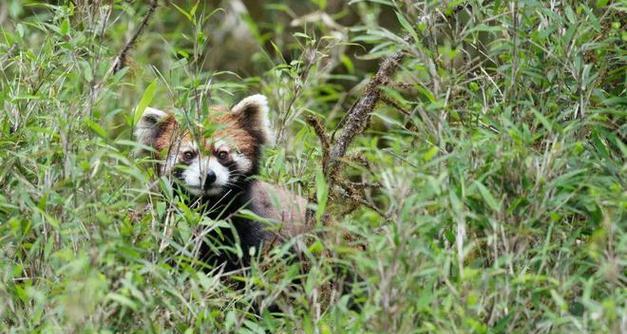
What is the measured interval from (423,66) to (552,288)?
1181mm

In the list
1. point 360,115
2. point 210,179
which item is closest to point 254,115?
point 210,179

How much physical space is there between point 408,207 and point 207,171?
215 centimetres

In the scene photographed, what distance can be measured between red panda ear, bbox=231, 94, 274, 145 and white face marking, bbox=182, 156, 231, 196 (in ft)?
1.63

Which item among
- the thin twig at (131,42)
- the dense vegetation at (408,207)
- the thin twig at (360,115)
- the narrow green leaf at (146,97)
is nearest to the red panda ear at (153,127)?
the thin twig at (131,42)

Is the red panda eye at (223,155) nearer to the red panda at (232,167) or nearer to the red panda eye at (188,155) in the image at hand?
the red panda at (232,167)

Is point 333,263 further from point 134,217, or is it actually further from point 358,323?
point 134,217

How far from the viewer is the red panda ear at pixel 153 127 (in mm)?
6465

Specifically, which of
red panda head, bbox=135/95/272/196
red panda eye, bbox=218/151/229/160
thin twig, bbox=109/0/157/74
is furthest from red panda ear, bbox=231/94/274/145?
thin twig, bbox=109/0/157/74

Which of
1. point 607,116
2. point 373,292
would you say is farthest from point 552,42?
point 373,292

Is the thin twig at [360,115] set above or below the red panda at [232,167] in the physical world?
above

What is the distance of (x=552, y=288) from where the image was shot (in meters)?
4.13

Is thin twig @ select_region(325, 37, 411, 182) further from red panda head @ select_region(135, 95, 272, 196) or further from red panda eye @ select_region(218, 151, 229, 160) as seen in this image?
red panda eye @ select_region(218, 151, 229, 160)

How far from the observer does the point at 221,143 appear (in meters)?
6.46

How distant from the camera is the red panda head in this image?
20.0ft
